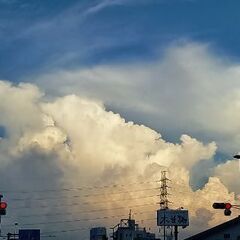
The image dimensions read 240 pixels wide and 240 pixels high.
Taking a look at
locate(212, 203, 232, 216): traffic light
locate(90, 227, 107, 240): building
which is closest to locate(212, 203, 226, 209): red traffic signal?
locate(212, 203, 232, 216): traffic light

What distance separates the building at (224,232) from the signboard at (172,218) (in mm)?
41926

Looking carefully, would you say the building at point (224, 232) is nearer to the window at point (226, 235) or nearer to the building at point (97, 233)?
the window at point (226, 235)

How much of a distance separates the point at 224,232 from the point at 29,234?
37.2 meters

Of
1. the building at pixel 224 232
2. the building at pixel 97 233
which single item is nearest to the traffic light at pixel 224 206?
the building at pixel 224 232

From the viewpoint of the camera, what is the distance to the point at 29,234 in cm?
9250

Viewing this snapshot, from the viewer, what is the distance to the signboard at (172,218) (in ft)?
363

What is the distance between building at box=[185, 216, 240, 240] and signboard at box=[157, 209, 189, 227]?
41.9 meters

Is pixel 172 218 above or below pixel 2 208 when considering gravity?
above

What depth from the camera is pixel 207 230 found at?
68812 millimetres

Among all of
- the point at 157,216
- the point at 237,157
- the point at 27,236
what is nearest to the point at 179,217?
the point at 157,216

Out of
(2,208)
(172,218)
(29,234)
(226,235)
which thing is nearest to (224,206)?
(2,208)

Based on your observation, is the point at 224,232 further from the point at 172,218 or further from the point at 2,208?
the point at 172,218

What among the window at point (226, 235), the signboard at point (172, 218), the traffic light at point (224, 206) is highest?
the signboard at point (172, 218)

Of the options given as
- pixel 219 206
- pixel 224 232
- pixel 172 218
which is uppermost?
pixel 172 218
